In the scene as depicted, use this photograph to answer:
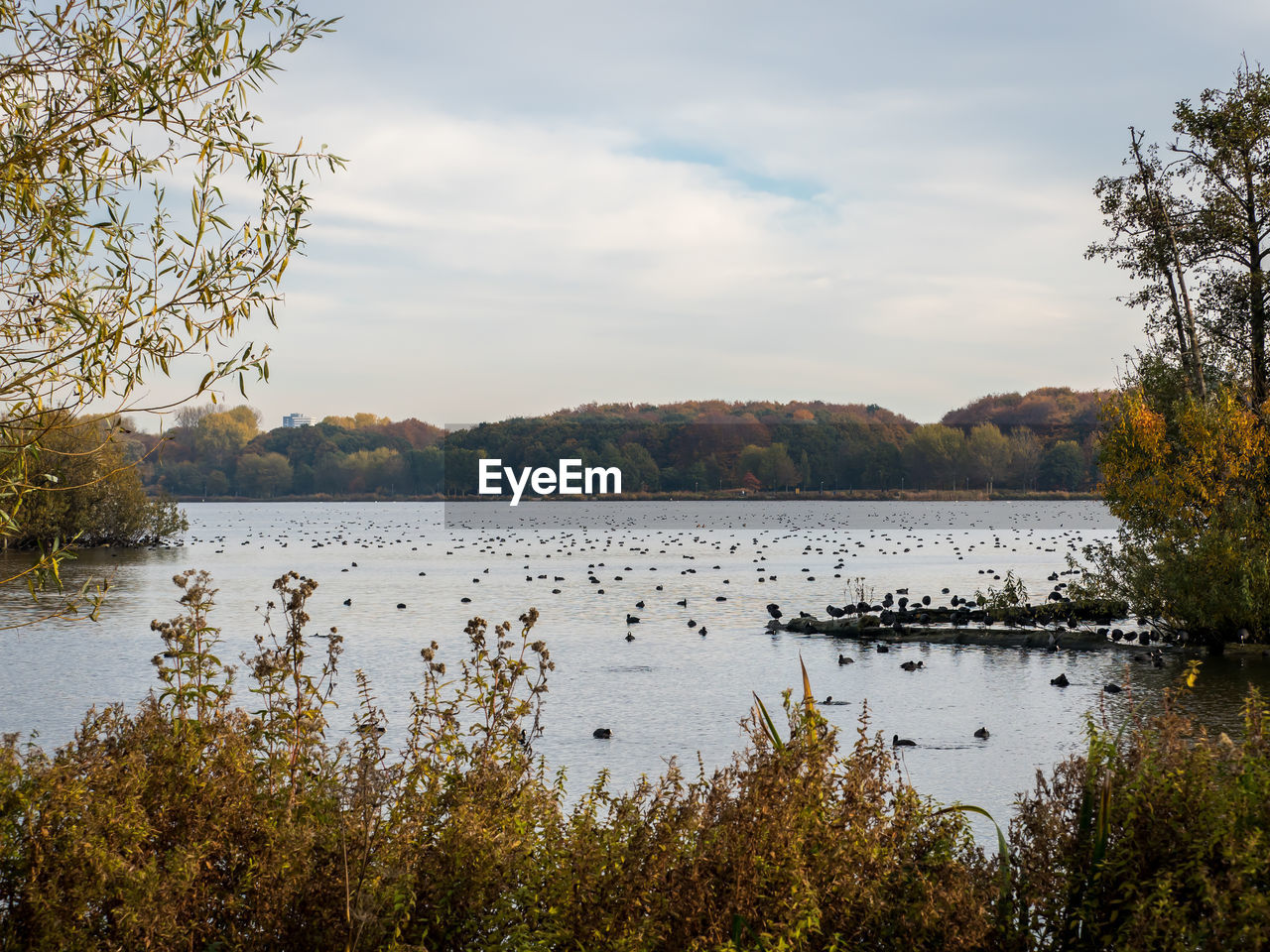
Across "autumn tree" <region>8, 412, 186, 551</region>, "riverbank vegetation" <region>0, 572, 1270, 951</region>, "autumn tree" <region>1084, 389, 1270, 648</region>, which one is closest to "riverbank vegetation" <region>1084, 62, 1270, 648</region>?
"autumn tree" <region>1084, 389, 1270, 648</region>

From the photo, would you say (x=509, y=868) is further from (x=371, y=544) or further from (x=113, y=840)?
(x=371, y=544)

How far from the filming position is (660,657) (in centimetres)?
1834

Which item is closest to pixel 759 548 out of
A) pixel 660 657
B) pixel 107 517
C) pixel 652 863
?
pixel 107 517

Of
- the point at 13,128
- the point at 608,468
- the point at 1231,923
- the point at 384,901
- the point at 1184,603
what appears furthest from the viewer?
the point at 608,468

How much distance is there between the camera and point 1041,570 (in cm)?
3738

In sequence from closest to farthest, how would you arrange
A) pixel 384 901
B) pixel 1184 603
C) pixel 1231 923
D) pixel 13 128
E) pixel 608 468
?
1. pixel 1231 923
2. pixel 384 901
3. pixel 13 128
4. pixel 1184 603
5. pixel 608 468

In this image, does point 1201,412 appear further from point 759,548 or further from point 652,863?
point 759,548

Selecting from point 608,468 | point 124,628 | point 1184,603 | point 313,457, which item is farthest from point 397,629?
point 313,457

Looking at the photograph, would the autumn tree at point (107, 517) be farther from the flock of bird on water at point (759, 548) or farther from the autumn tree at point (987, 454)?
the autumn tree at point (987, 454)

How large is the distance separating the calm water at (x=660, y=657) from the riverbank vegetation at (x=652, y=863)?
4.64 metres

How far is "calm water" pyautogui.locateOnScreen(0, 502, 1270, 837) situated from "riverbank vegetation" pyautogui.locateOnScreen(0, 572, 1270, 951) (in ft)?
15.2

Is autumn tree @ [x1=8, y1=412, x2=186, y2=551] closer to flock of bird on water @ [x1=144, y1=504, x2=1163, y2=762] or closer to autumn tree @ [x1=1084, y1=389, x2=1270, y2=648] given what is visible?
flock of bird on water @ [x1=144, y1=504, x2=1163, y2=762]

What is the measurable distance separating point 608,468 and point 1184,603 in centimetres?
13757

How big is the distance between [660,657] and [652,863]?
45.2 feet
